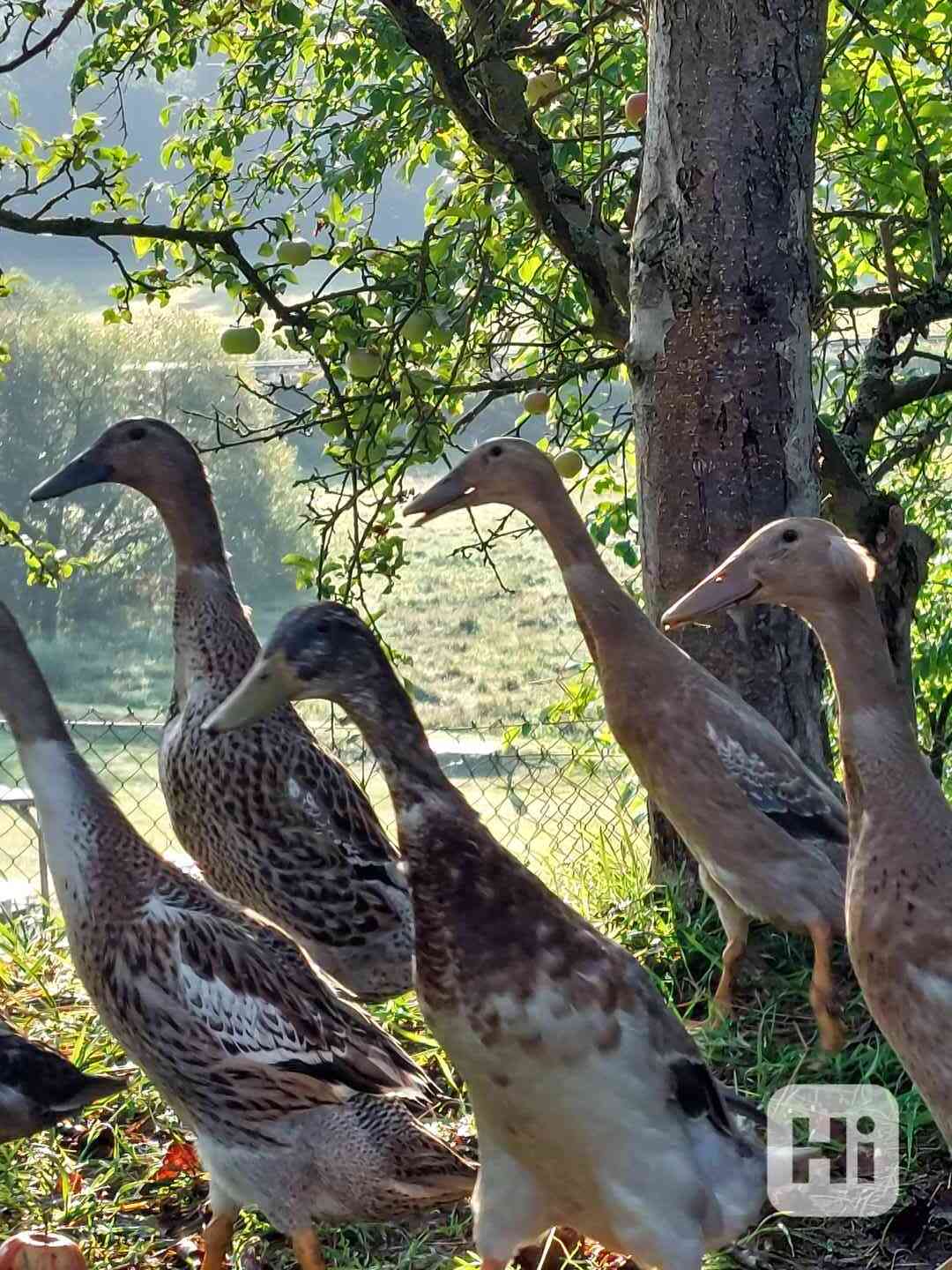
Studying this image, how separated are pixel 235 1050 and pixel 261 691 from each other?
2.71ft

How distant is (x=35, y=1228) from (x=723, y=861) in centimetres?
202

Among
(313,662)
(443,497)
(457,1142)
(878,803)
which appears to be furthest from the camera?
(443,497)

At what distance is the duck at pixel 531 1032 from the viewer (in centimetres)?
285

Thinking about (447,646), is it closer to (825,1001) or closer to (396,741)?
(825,1001)

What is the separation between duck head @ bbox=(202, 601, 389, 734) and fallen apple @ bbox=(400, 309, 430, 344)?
189 cm

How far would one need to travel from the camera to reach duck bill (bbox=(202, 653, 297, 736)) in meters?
2.97

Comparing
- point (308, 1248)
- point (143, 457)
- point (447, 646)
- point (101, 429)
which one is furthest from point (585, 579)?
point (447, 646)

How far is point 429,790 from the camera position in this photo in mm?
2977

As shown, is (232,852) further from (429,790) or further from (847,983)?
(847,983)

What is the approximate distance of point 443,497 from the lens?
4.34 meters

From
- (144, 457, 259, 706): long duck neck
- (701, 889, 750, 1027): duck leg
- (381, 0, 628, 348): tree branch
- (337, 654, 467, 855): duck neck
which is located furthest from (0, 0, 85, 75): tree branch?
(701, 889, 750, 1027): duck leg

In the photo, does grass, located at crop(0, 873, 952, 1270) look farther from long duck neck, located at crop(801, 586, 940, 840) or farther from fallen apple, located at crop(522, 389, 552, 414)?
fallen apple, located at crop(522, 389, 552, 414)

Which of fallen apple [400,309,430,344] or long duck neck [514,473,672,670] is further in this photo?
fallen apple [400,309,430,344]

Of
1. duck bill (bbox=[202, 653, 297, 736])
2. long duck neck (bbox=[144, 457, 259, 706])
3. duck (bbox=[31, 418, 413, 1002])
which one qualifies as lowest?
duck (bbox=[31, 418, 413, 1002])
